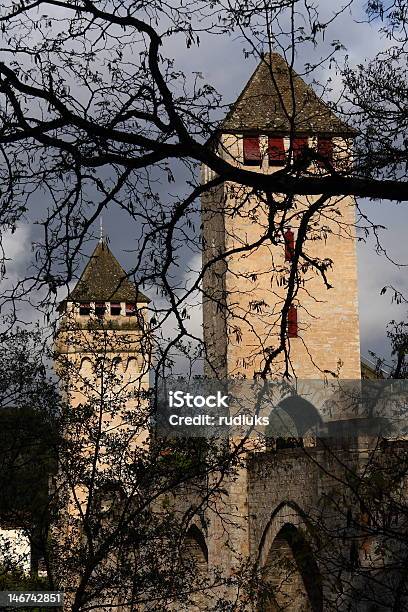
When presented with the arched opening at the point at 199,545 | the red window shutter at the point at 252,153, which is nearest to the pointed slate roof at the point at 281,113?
the red window shutter at the point at 252,153

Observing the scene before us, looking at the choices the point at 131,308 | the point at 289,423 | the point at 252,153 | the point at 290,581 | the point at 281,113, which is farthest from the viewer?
the point at 289,423

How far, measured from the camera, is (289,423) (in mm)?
23688

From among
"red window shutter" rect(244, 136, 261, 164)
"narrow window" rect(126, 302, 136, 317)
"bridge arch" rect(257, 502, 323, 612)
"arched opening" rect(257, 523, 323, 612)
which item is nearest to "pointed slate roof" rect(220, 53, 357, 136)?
"red window shutter" rect(244, 136, 261, 164)

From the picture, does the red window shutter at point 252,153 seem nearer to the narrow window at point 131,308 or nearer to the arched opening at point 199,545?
the narrow window at point 131,308

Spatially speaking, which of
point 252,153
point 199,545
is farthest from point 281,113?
point 199,545

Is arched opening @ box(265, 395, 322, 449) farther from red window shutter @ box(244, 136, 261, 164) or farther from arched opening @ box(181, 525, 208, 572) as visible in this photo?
red window shutter @ box(244, 136, 261, 164)

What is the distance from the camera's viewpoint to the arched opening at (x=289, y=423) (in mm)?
22797

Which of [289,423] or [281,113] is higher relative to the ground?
[289,423]

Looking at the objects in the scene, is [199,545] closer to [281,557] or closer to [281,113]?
[281,557]

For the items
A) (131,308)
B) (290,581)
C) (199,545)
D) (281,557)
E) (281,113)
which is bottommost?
(290,581)

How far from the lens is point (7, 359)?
1237 cm

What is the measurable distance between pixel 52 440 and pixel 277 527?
8385mm

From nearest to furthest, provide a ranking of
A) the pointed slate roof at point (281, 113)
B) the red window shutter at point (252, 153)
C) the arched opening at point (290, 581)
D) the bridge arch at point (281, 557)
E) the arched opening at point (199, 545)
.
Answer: the pointed slate roof at point (281, 113) → the red window shutter at point (252, 153) → the arched opening at point (290, 581) → the bridge arch at point (281, 557) → the arched opening at point (199, 545)

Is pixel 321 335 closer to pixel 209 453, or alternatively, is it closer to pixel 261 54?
pixel 209 453
